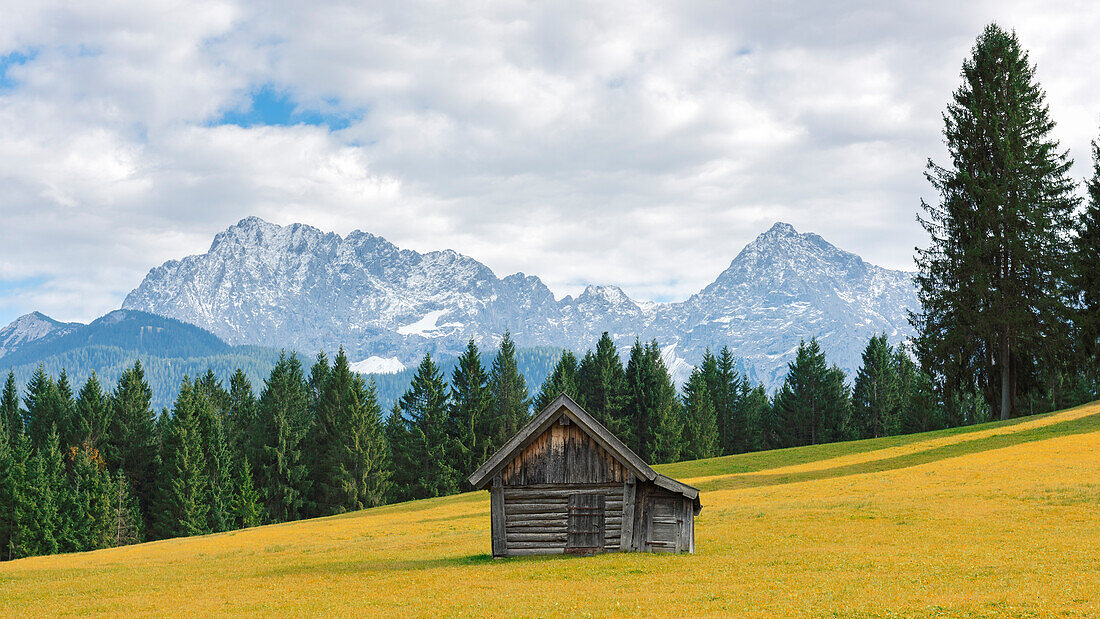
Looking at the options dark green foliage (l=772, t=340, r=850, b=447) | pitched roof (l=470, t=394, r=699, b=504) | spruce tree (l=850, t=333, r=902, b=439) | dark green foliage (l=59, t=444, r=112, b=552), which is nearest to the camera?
pitched roof (l=470, t=394, r=699, b=504)

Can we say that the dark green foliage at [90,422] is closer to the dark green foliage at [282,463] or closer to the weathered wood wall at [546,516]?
the dark green foliage at [282,463]

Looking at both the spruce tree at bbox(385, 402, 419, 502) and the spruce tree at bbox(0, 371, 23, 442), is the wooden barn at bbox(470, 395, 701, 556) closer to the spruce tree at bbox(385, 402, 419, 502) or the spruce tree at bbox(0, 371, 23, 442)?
the spruce tree at bbox(385, 402, 419, 502)

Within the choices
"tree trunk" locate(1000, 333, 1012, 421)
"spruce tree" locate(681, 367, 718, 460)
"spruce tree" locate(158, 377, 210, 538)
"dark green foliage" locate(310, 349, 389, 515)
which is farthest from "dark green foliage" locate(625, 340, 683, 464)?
"spruce tree" locate(158, 377, 210, 538)

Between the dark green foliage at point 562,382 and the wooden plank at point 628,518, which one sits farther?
the dark green foliage at point 562,382

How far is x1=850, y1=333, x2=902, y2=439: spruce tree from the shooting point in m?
111

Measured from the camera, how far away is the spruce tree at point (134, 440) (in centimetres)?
8788

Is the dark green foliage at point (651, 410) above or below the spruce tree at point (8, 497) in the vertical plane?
above

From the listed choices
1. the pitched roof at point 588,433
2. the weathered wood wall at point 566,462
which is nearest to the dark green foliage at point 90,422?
the pitched roof at point 588,433

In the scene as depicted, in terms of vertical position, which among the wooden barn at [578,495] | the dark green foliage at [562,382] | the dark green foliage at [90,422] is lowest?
the wooden barn at [578,495]

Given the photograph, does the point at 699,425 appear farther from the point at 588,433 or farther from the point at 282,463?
the point at 588,433

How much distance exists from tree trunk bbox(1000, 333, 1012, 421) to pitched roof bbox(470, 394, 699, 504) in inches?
1746

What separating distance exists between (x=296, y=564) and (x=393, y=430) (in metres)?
65.5

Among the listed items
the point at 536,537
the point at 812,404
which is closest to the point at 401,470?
the point at 812,404

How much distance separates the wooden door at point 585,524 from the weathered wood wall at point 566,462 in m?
0.74
